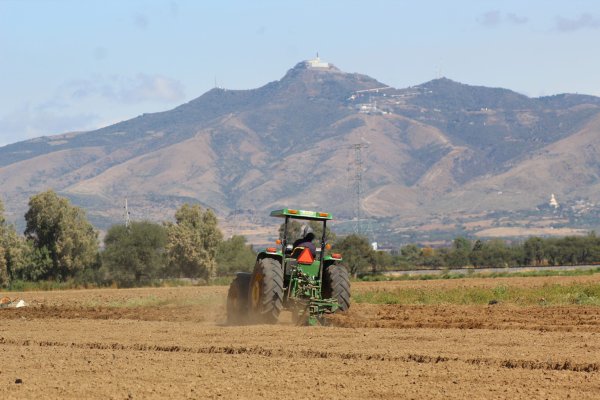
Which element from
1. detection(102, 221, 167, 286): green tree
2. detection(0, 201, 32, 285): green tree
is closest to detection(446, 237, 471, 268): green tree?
detection(102, 221, 167, 286): green tree

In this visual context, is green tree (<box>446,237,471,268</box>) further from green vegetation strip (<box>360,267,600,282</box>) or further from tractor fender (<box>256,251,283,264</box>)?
tractor fender (<box>256,251,283,264</box>)

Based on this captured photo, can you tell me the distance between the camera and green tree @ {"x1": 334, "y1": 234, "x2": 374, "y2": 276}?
8269 centimetres

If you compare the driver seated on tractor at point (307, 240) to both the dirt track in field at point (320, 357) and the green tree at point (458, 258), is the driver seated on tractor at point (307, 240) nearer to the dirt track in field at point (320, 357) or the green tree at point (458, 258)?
the dirt track in field at point (320, 357)

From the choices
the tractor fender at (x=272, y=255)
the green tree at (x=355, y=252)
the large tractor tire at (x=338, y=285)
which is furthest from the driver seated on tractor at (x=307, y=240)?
the green tree at (x=355, y=252)

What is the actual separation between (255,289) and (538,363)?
369 inches

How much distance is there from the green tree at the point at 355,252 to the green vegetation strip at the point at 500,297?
4376 cm

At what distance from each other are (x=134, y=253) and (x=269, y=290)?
154 feet

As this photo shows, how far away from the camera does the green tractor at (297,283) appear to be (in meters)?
23.8

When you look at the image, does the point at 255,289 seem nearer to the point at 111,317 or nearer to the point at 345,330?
the point at 345,330

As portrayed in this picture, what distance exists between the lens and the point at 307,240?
25.0 metres

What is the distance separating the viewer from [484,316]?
84.1 ft

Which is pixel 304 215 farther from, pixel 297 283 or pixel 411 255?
pixel 411 255

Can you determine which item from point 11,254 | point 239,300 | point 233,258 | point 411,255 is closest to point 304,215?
point 239,300

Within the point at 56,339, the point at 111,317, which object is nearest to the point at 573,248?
the point at 111,317
